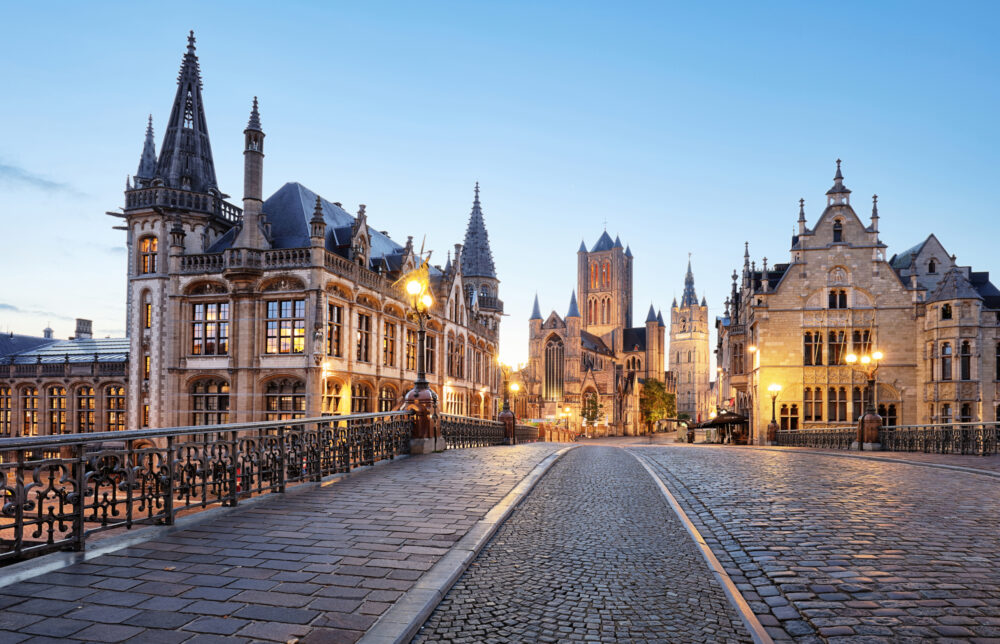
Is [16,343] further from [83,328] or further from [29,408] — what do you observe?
[29,408]

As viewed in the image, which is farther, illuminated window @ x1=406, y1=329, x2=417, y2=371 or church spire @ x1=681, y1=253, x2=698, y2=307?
church spire @ x1=681, y1=253, x2=698, y2=307

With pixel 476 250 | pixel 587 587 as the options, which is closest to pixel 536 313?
pixel 476 250

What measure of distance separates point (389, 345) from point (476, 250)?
81.7 feet

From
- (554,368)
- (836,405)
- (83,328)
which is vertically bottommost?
(554,368)

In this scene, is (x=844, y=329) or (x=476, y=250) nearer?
(x=844, y=329)

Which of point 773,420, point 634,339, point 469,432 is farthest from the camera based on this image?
point 634,339

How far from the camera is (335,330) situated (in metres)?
30.0

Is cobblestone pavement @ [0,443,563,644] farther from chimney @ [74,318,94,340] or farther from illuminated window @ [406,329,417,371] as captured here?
chimney @ [74,318,94,340]

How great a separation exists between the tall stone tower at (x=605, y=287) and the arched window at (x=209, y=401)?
10500 centimetres

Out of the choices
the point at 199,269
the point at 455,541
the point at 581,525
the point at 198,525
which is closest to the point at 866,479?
the point at 581,525

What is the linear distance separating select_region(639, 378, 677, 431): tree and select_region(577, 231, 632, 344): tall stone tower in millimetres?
17000

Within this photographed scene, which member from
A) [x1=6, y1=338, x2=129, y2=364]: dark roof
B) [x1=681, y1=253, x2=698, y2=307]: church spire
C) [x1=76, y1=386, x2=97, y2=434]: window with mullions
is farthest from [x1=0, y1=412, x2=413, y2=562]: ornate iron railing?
[x1=681, y1=253, x2=698, y2=307]: church spire

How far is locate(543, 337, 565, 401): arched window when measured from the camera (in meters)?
107

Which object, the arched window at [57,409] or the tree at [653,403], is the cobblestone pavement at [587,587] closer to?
the arched window at [57,409]
